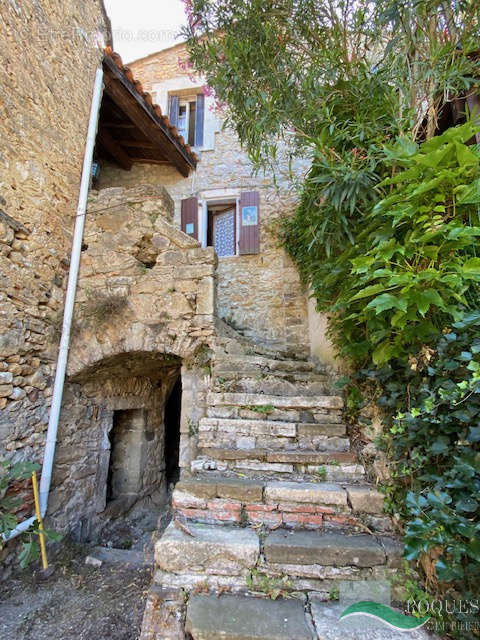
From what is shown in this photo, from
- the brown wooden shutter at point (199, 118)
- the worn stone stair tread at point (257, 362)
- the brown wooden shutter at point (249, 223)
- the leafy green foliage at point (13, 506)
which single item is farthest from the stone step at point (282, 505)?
the brown wooden shutter at point (199, 118)

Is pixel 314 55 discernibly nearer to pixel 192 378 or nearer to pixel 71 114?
pixel 71 114

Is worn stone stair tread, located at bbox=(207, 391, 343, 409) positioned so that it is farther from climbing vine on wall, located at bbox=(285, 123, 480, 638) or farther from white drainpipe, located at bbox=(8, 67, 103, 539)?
white drainpipe, located at bbox=(8, 67, 103, 539)

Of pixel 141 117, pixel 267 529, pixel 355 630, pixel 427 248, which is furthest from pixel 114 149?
pixel 355 630

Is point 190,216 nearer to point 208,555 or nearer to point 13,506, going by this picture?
point 13,506

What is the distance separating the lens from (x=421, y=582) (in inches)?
59.6

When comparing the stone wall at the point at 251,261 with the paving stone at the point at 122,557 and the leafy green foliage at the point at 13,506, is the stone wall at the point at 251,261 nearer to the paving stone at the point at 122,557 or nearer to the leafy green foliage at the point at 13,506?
the paving stone at the point at 122,557

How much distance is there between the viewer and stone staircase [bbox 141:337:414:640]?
1490mm

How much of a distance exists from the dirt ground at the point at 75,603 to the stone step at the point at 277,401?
5.45 feet

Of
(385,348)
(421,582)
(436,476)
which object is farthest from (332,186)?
(421,582)

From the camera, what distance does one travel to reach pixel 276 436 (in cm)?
248

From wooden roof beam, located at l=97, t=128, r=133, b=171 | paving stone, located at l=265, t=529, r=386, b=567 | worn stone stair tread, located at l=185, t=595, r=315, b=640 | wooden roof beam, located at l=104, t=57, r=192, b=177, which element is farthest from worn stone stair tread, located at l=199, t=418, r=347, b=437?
wooden roof beam, located at l=97, t=128, r=133, b=171

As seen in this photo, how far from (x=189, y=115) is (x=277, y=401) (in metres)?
7.04

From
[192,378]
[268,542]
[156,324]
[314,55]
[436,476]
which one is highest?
[314,55]

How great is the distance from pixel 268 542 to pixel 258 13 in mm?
4127
